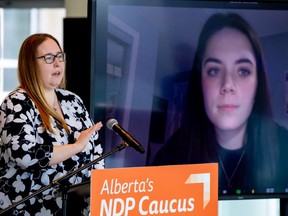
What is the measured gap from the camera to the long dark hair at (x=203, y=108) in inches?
155

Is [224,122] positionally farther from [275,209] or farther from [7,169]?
[7,169]

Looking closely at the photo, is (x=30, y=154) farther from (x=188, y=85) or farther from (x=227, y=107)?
(x=227, y=107)

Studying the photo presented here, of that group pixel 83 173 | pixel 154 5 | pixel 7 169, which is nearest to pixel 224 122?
pixel 154 5

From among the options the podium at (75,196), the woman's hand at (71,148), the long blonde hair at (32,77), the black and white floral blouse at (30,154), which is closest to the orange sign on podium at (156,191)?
the podium at (75,196)

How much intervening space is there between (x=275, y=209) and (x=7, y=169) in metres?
2.03

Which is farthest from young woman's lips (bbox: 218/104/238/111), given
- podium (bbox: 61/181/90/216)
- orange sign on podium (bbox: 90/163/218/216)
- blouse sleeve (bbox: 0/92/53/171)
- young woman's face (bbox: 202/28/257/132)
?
orange sign on podium (bbox: 90/163/218/216)

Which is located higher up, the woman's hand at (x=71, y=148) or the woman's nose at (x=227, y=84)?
the woman's nose at (x=227, y=84)

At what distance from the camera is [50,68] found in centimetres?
306

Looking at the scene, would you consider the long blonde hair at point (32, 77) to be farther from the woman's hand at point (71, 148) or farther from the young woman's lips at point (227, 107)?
the young woman's lips at point (227, 107)

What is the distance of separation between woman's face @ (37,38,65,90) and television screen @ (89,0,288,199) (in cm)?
68

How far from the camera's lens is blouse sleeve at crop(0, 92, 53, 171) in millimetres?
2951

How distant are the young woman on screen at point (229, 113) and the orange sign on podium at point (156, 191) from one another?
1.75m

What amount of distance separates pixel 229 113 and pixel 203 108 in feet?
0.49

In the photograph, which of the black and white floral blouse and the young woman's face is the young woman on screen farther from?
the black and white floral blouse
